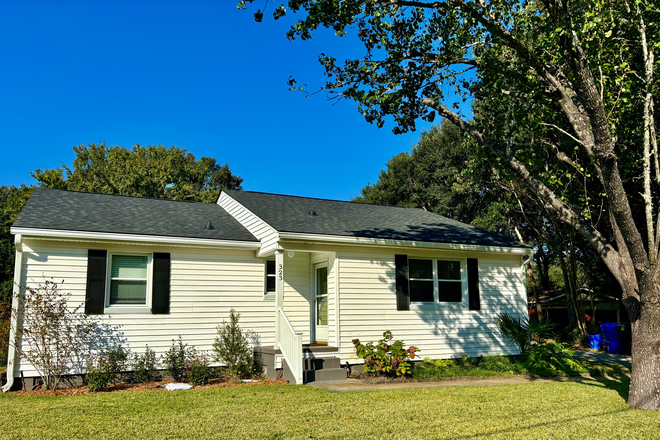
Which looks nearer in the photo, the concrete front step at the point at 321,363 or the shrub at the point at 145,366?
the shrub at the point at 145,366

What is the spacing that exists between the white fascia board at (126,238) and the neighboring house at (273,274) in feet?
0.07

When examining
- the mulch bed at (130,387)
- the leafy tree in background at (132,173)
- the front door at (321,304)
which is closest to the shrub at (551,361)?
the front door at (321,304)

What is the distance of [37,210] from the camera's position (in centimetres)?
1015

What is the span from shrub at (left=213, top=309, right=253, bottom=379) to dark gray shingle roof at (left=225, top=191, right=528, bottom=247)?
2573 millimetres

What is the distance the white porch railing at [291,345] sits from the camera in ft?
30.3

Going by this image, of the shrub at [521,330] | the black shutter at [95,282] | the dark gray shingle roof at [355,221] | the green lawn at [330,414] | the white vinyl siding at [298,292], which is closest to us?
the green lawn at [330,414]

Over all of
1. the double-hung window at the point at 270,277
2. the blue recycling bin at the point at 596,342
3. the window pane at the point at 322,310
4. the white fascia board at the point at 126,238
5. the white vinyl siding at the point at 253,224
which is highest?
the white vinyl siding at the point at 253,224

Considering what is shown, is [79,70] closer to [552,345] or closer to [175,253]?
[175,253]

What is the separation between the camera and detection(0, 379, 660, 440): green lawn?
18.3 ft

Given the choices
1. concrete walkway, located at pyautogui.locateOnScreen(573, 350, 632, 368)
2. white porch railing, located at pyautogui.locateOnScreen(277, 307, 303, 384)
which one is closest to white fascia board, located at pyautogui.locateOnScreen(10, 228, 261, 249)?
white porch railing, located at pyautogui.locateOnScreen(277, 307, 303, 384)

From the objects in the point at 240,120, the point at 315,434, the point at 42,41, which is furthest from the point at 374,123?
the point at 240,120

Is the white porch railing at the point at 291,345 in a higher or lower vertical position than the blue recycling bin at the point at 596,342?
higher

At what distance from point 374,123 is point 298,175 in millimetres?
31722

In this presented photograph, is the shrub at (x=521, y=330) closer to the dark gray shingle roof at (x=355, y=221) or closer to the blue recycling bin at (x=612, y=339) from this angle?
the dark gray shingle roof at (x=355, y=221)
